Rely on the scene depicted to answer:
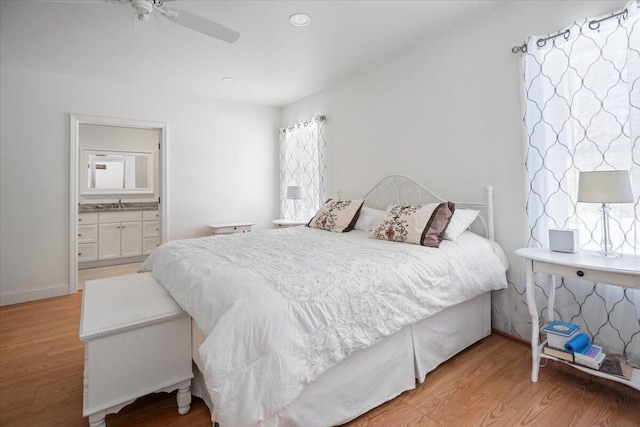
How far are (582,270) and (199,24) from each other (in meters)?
2.65

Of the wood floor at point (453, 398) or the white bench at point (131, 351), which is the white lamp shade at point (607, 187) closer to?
the wood floor at point (453, 398)

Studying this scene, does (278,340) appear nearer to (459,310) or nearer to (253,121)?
(459,310)

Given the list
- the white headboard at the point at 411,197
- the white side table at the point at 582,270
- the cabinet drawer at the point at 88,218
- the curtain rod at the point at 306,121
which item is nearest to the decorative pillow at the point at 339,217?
the white headboard at the point at 411,197

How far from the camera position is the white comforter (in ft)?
3.83

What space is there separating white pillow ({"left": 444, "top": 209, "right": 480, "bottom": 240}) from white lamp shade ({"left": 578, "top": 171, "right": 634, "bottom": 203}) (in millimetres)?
758

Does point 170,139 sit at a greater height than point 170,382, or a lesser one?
greater

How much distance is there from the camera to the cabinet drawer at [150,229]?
17.9 ft

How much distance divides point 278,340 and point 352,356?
490 mm

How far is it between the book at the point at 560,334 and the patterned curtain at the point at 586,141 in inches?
12.4

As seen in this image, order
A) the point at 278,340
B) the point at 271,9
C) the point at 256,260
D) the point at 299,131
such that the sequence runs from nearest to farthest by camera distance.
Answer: the point at 278,340 → the point at 256,260 → the point at 271,9 → the point at 299,131

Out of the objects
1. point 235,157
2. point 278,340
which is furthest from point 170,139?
point 278,340

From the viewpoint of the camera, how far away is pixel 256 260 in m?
1.88

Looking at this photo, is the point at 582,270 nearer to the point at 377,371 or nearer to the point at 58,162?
the point at 377,371

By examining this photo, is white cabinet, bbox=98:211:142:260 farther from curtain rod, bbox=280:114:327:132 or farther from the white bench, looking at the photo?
the white bench
